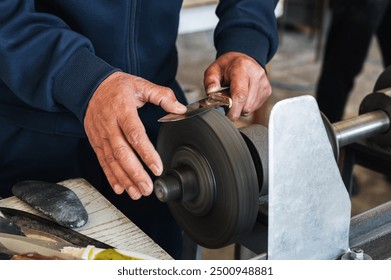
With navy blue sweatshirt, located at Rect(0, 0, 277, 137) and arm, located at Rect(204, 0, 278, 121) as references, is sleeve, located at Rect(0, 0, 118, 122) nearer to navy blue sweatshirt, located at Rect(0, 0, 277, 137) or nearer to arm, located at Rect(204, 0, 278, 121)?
navy blue sweatshirt, located at Rect(0, 0, 277, 137)

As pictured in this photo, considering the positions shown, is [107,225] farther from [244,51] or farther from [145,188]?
[244,51]

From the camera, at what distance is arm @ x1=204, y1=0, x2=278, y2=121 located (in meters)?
0.98

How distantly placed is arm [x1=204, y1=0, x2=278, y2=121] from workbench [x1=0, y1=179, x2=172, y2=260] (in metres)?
0.22

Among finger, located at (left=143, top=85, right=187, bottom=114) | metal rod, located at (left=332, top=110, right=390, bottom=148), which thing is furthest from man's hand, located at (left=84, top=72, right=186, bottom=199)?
metal rod, located at (left=332, top=110, right=390, bottom=148)

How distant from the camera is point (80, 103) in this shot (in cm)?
86

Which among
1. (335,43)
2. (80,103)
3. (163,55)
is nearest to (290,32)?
(335,43)

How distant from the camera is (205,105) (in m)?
0.85

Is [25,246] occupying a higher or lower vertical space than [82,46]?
lower

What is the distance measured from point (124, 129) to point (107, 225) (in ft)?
0.47

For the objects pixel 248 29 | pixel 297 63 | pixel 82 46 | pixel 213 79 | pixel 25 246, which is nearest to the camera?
pixel 25 246

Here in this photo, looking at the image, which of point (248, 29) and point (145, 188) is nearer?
point (145, 188)

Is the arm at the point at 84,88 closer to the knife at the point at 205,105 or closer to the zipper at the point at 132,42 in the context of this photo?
the knife at the point at 205,105

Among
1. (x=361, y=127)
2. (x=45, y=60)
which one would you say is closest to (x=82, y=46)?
(x=45, y=60)

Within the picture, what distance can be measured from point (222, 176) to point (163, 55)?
37 centimetres
